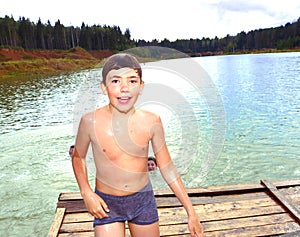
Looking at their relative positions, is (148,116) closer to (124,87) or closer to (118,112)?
(118,112)

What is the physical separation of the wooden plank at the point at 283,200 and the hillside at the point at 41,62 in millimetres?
50296

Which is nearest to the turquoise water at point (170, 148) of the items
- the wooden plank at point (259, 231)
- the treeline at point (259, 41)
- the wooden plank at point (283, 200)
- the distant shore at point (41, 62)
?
the wooden plank at point (259, 231)

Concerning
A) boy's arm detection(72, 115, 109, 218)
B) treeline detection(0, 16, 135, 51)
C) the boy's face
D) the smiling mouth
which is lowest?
boy's arm detection(72, 115, 109, 218)

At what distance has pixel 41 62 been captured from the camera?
67.4 m

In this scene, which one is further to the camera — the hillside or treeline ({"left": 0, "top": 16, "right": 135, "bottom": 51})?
treeline ({"left": 0, "top": 16, "right": 135, "bottom": 51})

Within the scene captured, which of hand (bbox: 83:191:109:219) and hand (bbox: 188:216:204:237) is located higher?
hand (bbox: 83:191:109:219)

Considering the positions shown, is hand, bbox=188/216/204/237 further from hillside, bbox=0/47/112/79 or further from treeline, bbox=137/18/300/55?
treeline, bbox=137/18/300/55

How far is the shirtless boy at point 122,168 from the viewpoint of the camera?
6.90 ft

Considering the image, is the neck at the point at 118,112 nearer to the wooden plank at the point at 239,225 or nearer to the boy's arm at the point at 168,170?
the boy's arm at the point at 168,170

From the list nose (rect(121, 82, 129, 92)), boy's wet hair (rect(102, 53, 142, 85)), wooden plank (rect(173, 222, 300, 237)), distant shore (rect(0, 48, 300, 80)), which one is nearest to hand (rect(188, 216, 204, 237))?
nose (rect(121, 82, 129, 92))

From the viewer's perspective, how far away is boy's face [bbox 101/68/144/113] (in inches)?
77.2

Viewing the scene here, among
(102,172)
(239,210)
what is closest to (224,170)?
(239,210)

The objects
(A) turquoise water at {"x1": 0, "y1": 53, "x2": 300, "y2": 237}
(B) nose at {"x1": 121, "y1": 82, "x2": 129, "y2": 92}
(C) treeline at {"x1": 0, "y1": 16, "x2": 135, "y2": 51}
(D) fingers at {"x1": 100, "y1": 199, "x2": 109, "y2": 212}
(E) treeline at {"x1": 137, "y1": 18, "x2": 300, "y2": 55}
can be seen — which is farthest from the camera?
(E) treeline at {"x1": 137, "y1": 18, "x2": 300, "y2": 55}

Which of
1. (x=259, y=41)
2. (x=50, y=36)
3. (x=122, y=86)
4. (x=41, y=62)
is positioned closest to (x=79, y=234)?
(x=122, y=86)
